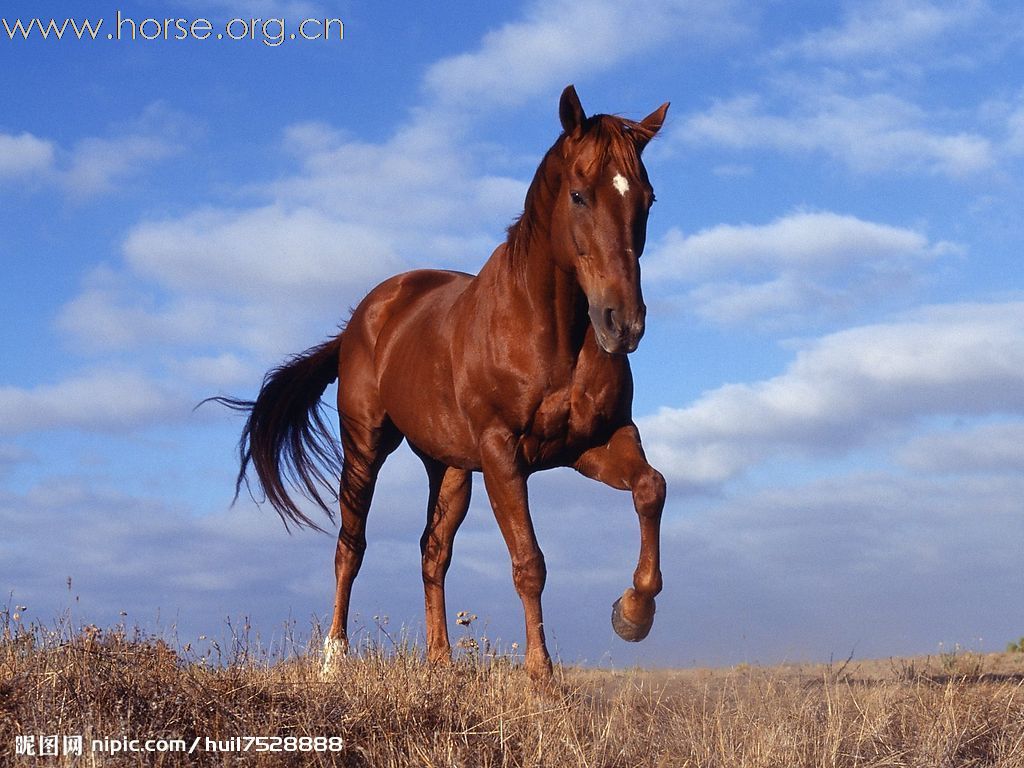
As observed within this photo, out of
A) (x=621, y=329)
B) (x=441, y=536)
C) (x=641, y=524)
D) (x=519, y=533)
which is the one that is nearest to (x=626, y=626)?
(x=641, y=524)

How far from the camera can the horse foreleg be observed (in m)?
8.29

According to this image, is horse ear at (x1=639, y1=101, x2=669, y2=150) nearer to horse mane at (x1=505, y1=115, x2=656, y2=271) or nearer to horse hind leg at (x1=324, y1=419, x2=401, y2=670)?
horse mane at (x1=505, y1=115, x2=656, y2=271)

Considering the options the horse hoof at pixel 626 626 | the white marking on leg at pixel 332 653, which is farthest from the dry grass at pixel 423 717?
the horse hoof at pixel 626 626

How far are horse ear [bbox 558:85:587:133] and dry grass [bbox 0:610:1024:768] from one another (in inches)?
115

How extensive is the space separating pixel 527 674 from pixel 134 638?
212 centimetres

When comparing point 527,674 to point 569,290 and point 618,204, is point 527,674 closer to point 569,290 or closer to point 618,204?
point 569,290

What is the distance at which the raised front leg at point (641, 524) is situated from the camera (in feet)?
20.5

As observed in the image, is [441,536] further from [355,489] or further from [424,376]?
[424,376]

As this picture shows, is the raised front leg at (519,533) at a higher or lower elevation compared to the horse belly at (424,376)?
lower

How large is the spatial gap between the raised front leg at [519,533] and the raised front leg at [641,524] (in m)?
0.44

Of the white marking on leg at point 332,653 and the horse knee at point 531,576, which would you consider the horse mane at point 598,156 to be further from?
the white marking on leg at point 332,653

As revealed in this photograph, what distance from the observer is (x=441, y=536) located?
845 cm

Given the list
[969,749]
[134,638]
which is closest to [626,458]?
[969,749]

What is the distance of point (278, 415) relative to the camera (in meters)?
9.94
